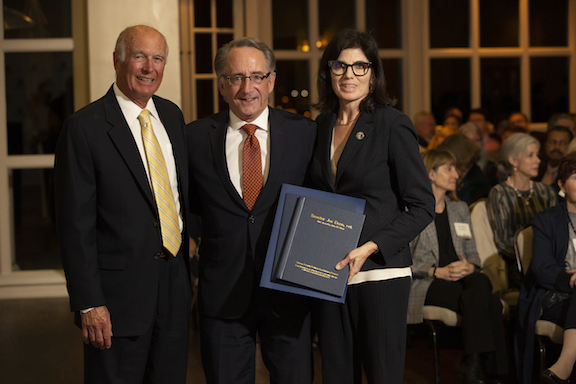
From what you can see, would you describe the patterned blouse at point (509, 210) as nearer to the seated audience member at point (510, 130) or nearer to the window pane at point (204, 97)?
the seated audience member at point (510, 130)

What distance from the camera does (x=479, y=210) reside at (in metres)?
4.09

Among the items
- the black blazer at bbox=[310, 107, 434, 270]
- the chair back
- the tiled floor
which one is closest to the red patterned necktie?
the black blazer at bbox=[310, 107, 434, 270]

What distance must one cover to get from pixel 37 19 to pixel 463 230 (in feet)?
13.3

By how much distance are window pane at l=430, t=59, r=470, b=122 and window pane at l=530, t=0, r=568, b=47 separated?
1026 millimetres

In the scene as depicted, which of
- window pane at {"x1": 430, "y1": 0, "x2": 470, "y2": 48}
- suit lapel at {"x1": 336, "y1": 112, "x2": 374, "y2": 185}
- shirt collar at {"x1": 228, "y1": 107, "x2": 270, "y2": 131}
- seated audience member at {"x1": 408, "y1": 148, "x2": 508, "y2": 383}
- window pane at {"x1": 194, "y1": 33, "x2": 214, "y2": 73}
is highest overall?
window pane at {"x1": 430, "y1": 0, "x2": 470, "y2": 48}

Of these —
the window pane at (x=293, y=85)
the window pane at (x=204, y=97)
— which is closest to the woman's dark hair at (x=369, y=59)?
the window pane at (x=293, y=85)

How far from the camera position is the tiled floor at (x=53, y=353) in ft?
11.6

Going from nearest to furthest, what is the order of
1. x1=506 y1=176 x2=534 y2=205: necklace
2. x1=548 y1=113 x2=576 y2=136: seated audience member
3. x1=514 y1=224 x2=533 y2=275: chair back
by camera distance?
1. x1=514 y1=224 x2=533 y2=275: chair back
2. x1=506 y1=176 x2=534 y2=205: necklace
3. x1=548 y1=113 x2=576 y2=136: seated audience member

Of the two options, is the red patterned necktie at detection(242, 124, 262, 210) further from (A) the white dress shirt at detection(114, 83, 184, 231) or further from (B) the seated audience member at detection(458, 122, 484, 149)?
(B) the seated audience member at detection(458, 122, 484, 149)

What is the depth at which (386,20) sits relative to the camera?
741 centimetres

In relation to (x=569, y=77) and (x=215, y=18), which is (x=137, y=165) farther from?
(x=569, y=77)

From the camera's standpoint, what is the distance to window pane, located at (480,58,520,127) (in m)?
7.61

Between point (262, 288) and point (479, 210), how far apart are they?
7.99ft

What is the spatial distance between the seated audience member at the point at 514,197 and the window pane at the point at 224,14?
4.13 m
